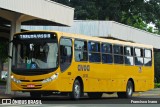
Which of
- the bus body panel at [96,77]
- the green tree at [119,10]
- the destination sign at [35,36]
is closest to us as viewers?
the bus body panel at [96,77]

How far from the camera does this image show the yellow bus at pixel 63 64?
2178 centimetres

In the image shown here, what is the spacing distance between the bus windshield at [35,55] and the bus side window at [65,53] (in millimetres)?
336

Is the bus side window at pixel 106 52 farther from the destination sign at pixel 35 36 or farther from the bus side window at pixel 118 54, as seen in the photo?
the destination sign at pixel 35 36

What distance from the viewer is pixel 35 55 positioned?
866 inches

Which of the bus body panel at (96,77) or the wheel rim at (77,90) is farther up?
the bus body panel at (96,77)

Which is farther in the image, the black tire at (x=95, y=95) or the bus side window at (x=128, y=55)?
the bus side window at (x=128, y=55)

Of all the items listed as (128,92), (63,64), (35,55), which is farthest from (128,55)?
(35,55)

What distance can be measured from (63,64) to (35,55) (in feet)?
4.04

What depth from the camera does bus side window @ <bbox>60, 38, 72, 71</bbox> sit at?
22000 millimetres

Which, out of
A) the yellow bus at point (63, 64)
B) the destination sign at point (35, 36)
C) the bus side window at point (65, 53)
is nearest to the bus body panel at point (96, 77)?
the yellow bus at point (63, 64)

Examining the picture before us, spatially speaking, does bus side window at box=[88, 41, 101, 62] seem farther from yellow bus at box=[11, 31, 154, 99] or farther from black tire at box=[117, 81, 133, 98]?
black tire at box=[117, 81, 133, 98]

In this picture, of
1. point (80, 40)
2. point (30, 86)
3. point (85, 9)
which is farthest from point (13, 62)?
point (85, 9)

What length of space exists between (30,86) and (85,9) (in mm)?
43826

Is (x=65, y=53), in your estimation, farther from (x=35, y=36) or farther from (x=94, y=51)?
(x=94, y=51)
